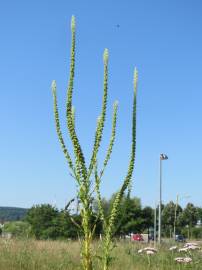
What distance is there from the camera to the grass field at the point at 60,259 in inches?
533

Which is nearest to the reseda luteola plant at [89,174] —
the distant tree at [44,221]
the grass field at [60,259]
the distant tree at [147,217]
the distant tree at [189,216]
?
the grass field at [60,259]

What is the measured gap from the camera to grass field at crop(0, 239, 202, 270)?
13539 millimetres

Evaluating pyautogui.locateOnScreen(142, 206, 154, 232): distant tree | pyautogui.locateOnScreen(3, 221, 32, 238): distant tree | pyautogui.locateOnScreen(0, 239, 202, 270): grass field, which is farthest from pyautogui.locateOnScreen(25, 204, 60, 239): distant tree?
pyautogui.locateOnScreen(0, 239, 202, 270): grass field

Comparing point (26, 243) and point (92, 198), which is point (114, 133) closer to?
point (92, 198)

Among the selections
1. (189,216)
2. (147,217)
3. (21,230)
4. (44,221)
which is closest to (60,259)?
(21,230)

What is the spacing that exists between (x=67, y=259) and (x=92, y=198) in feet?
40.1

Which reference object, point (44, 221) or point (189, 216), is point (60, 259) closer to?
point (44, 221)

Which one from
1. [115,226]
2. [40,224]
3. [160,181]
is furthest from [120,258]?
[40,224]

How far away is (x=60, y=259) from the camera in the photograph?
15.1 metres

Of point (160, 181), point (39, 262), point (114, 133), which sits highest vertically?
point (160, 181)

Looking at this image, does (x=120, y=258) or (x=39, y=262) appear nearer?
(x=39, y=262)

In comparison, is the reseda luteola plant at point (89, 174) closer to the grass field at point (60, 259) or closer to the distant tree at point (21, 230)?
the grass field at point (60, 259)

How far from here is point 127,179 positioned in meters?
3.31

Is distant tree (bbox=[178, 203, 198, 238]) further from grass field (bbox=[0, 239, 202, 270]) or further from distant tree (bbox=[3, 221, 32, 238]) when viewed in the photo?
grass field (bbox=[0, 239, 202, 270])
